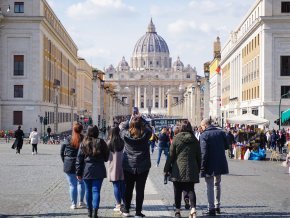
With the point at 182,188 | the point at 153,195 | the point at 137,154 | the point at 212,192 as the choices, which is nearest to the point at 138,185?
the point at 137,154

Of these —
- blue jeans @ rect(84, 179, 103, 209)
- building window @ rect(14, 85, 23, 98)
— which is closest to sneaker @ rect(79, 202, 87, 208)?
blue jeans @ rect(84, 179, 103, 209)

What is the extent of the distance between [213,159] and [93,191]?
7.56 feet

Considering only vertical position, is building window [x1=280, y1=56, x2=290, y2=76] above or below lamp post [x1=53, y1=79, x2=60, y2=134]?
above

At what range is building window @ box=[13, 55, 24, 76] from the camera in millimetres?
53625

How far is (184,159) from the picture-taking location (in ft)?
36.6

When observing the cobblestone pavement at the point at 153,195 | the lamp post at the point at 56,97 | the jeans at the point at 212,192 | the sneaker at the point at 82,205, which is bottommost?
the cobblestone pavement at the point at 153,195

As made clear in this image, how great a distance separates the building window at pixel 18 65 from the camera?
5362 cm

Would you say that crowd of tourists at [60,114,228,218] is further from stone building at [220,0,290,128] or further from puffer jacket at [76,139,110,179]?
stone building at [220,0,290,128]

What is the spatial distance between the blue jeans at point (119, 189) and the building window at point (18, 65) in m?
42.6

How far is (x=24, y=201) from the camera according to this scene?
44.6ft

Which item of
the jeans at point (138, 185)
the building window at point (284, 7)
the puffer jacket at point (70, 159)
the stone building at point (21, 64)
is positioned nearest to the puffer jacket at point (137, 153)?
the jeans at point (138, 185)

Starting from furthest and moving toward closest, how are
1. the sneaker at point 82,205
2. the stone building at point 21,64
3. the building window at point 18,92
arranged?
the building window at point 18,92 < the stone building at point 21,64 < the sneaker at point 82,205

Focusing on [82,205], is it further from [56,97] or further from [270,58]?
[56,97]

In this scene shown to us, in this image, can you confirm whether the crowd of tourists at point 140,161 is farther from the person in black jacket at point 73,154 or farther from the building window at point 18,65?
the building window at point 18,65
